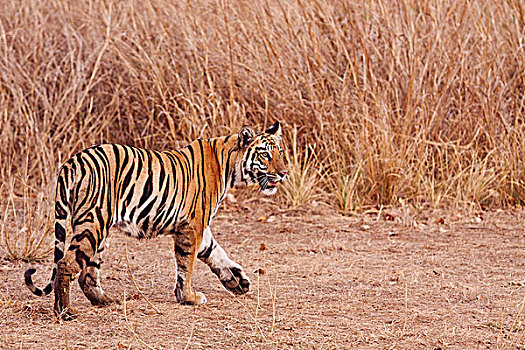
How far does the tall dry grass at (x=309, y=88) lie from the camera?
24.7 feet

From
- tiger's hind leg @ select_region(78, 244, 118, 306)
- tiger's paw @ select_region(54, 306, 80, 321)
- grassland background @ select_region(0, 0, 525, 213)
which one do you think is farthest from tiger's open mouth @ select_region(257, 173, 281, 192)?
grassland background @ select_region(0, 0, 525, 213)

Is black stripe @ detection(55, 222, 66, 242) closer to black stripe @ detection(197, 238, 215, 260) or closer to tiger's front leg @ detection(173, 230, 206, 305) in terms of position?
tiger's front leg @ detection(173, 230, 206, 305)

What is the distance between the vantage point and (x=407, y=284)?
498 cm

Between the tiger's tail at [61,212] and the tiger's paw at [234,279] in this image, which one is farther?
the tiger's paw at [234,279]

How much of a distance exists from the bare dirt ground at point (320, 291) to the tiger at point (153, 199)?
7.6 inches

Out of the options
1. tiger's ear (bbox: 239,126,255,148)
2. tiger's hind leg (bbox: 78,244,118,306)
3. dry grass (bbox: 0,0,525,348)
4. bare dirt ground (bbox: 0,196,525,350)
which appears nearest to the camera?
bare dirt ground (bbox: 0,196,525,350)

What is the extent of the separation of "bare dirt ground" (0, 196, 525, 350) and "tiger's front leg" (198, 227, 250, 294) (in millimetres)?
78

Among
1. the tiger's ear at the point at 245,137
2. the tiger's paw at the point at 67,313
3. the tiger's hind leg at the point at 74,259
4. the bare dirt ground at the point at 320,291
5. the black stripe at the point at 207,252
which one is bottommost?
the bare dirt ground at the point at 320,291

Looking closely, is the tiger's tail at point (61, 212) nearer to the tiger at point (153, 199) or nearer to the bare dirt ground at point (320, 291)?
the tiger at point (153, 199)

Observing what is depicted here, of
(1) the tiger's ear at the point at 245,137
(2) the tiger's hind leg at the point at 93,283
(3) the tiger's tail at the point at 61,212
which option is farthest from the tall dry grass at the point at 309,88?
(3) the tiger's tail at the point at 61,212

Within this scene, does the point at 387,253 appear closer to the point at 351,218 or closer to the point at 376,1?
the point at 351,218

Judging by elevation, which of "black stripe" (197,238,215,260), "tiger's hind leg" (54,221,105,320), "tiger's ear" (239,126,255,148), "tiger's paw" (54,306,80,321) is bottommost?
"black stripe" (197,238,215,260)

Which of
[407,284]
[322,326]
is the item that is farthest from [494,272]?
[322,326]

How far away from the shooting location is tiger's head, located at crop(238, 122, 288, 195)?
4.68 m
